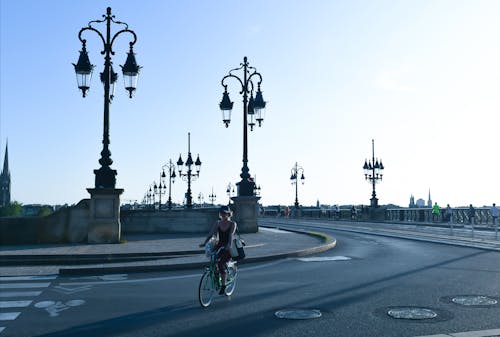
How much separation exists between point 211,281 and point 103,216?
34.2 feet

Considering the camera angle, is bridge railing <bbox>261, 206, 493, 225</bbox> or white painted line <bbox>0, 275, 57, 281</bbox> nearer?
white painted line <bbox>0, 275, 57, 281</bbox>

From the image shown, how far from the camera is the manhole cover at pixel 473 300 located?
27.3ft

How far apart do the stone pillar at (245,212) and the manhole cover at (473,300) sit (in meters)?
16.0

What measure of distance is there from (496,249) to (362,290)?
34.2 ft

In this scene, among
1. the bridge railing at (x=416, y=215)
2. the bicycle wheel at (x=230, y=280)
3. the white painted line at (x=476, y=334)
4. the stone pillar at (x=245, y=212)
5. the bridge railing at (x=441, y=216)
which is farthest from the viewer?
the bridge railing at (x=416, y=215)

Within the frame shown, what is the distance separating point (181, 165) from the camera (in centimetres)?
4600

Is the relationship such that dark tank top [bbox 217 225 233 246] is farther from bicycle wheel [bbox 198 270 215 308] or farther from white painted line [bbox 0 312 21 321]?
white painted line [bbox 0 312 21 321]

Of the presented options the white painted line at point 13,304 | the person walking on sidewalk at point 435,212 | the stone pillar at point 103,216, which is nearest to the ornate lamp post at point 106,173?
the stone pillar at point 103,216

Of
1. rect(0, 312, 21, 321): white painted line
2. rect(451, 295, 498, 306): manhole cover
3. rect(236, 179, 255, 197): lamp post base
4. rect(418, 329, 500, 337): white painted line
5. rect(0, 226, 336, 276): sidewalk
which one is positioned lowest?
rect(0, 312, 21, 321): white painted line

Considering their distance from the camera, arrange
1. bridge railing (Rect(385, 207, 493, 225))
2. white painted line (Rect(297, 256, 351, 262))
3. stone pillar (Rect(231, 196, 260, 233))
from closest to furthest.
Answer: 1. white painted line (Rect(297, 256, 351, 262))
2. stone pillar (Rect(231, 196, 260, 233))
3. bridge railing (Rect(385, 207, 493, 225))

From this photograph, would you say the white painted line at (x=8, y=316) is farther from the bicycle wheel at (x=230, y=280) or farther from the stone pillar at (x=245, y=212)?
the stone pillar at (x=245, y=212)

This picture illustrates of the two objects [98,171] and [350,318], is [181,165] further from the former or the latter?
[350,318]

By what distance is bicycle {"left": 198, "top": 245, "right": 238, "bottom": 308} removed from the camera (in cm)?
813

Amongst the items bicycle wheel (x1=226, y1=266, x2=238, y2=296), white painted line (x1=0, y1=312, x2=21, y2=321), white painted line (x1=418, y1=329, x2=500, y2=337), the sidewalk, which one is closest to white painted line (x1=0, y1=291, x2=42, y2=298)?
white painted line (x1=0, y1=312, x2=21, y2=321)
